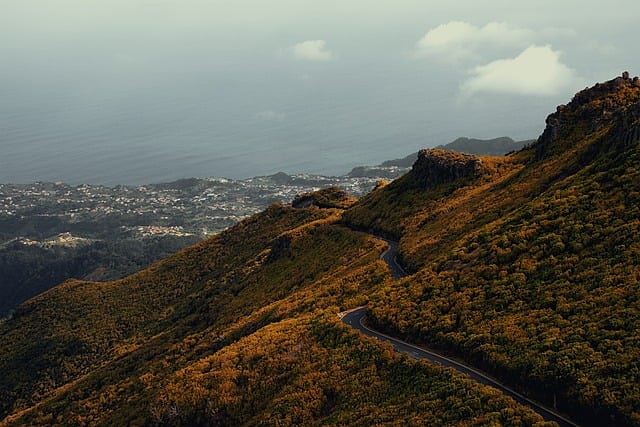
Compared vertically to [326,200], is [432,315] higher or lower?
lower

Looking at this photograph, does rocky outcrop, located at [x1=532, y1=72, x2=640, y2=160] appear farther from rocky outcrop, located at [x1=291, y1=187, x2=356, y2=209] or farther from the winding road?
rocky outcrop, located at [x1=291, y1=187, x2=356, y2=209]

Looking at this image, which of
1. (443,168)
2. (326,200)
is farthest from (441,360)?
(326,200)

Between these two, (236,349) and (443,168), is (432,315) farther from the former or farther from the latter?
(443,168)

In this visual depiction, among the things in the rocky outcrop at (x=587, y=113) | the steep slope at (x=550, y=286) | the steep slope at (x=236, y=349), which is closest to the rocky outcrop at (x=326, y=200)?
the steep slope at (x=236, y=349)

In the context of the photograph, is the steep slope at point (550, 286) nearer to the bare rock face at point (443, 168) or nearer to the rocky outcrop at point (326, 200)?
the bare rock face at point (443, 168)

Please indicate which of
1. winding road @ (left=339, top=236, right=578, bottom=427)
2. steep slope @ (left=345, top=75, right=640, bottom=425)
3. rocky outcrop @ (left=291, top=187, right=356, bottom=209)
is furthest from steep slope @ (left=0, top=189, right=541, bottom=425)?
steep slope @ (left=345, top=75, right=640, bottom=425)
